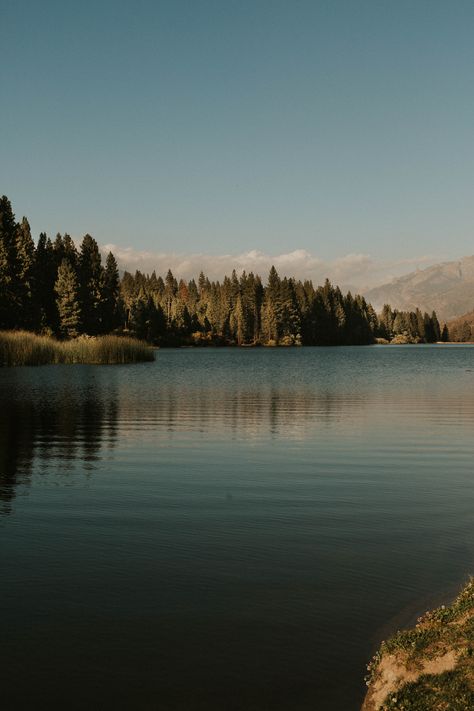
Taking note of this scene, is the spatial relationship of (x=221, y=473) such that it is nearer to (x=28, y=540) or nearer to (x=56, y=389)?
(x=28, y=540)

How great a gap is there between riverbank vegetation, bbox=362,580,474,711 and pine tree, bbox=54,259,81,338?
3760 inches

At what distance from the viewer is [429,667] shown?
613 cm

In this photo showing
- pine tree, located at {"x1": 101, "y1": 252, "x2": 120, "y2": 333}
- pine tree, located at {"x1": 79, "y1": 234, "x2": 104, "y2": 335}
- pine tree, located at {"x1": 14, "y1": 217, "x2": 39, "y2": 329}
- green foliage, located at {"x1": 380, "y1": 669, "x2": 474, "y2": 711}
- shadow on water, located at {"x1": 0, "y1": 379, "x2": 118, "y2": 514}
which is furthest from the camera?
pine tree, located at {"x1": 101, "y1": 252, "x2": 120, "y2": 333}

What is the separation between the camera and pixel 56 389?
43156 millimetres

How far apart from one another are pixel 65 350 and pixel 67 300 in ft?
87.5

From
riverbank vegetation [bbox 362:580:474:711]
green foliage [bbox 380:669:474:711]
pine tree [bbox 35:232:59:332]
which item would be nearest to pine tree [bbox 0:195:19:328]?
pine tree [bbox 35:232:59:332]

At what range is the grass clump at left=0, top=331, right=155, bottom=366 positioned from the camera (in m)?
64.2

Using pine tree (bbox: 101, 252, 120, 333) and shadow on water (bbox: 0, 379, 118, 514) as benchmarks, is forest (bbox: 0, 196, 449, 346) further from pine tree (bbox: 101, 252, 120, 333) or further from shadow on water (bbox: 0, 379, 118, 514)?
shadow on water (bbox: 0, 379, 118, 514)

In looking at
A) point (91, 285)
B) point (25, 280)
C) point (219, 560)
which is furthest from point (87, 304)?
point (219, 560)

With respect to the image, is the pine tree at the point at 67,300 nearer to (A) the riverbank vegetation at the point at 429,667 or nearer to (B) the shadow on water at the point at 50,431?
(B) the shadow on water at the point at 50,431

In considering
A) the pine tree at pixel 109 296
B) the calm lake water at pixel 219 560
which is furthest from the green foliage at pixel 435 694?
the pine tree at pixel 109 296

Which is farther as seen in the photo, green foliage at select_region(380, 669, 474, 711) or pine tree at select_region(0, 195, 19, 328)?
pine tree at select_region(0, 195, 19, 328)

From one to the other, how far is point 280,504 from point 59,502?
4467mm

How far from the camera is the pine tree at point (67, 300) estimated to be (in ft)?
324
